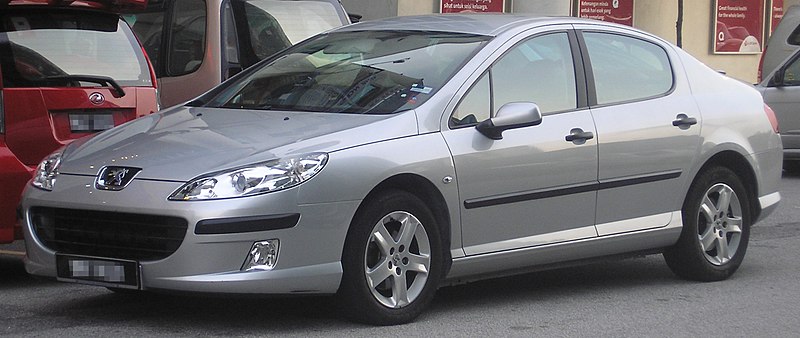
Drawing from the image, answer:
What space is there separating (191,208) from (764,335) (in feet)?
9.02

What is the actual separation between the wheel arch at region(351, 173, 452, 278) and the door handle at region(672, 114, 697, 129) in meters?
1.79

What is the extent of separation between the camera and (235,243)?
6012mm

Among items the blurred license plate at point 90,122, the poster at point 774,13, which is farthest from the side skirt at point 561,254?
the poster at point 774,13

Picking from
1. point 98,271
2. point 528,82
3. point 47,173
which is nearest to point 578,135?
point 528,82

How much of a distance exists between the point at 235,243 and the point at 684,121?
3.03 metres

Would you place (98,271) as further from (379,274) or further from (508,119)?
(508,119)

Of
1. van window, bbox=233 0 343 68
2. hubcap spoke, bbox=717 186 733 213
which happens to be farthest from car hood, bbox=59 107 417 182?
van window, bbox=233 0 343 68

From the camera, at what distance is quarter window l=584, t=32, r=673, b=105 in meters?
7.72

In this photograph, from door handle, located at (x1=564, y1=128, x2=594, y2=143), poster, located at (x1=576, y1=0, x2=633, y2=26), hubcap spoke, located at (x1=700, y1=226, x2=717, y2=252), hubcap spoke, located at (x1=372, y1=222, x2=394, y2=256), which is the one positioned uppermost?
door handle, located at (x1=564, y1=128, x2=594, y2=143)

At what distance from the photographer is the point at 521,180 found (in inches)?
275

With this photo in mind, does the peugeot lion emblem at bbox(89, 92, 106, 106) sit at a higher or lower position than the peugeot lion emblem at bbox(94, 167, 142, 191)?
higher

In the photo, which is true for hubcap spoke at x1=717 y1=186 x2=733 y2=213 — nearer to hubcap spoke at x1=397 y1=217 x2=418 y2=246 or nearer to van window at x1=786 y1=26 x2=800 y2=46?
hubcap spoke at x1=397 y1=217 x2=418 y2=246

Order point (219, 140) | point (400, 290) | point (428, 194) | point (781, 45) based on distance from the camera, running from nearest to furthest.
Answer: point (219, 140) < point (400, 290) < point (428, 194) < point (781, 45)

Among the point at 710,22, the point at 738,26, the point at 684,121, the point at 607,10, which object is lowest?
the point at 738,26
